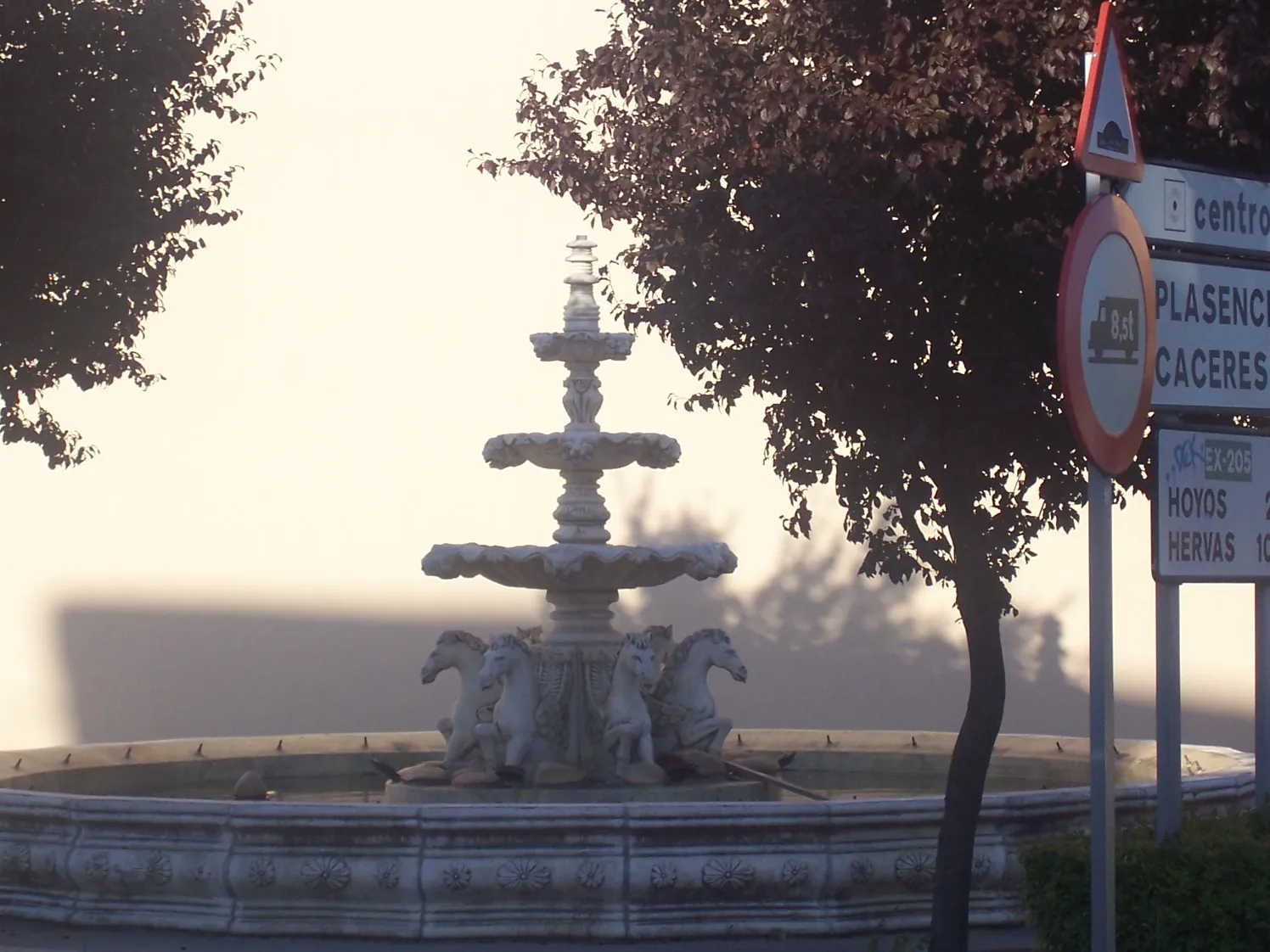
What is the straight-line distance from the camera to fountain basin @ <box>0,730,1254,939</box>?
7.11m

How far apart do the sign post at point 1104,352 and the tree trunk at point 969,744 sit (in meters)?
2.17

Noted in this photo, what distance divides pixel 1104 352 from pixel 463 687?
5.88 meters

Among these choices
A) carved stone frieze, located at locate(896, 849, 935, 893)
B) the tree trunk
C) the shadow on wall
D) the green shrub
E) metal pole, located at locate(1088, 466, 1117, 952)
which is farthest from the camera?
the shadow on wall

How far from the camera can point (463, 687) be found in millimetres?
9562

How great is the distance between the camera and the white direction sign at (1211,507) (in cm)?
477

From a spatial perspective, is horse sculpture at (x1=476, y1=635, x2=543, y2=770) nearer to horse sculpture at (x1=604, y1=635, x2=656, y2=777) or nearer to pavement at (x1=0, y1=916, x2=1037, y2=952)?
horse sculpture at (x1=604, y1=635, x2=656, y2=777)

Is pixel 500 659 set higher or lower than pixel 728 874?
higher

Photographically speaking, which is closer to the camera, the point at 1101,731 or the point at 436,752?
the point at 1101,731

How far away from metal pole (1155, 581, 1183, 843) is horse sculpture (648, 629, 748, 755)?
4636mm

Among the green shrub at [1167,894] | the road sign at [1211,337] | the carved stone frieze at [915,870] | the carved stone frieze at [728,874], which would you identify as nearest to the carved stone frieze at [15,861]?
the carved stone frieze at [728,874]

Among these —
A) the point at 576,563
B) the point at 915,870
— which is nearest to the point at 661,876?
the point at 915,870

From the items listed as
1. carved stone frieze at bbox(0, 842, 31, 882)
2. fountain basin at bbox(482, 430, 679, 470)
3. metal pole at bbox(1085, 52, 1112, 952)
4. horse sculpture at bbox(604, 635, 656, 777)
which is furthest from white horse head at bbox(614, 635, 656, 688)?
metal pole at bbox(1085, 52, 1112, 952)

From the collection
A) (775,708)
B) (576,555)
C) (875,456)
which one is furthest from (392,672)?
(875,456)

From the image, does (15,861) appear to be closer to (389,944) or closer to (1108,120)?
(389,944)
